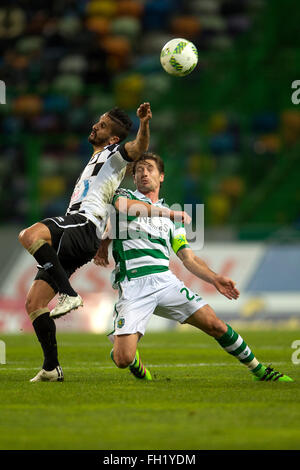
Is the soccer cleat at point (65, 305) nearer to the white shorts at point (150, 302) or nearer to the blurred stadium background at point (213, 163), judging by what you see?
the white shorts at point (150, 302)

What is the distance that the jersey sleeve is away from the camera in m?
7.78

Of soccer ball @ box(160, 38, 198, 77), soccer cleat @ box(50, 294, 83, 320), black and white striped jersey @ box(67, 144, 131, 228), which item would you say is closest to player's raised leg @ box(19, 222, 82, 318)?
soccer cleat @ box(50, 294, 83, 320)

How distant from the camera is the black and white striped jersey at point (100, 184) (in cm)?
754

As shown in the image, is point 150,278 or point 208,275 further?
point 150,278

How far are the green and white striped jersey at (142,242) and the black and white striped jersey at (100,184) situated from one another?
0.15m

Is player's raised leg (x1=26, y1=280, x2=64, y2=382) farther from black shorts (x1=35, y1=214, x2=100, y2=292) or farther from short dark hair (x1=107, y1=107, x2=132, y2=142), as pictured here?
short dark hair (x1=107, y1=107, x2=132, y2=142)

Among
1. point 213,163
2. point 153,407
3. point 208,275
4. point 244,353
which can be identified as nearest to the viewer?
point 153,407

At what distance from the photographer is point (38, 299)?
7.32 metres

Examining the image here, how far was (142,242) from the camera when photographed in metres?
7.80

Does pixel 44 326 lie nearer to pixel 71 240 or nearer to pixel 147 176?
pixel 71 240

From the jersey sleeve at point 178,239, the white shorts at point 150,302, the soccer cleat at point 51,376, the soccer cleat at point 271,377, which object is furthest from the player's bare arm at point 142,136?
the soccer cleat at point 271,377

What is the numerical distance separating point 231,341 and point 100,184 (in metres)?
1.66

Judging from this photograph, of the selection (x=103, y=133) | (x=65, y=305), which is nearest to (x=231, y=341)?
(x=65, y=305)

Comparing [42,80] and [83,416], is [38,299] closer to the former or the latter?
[83,416]
